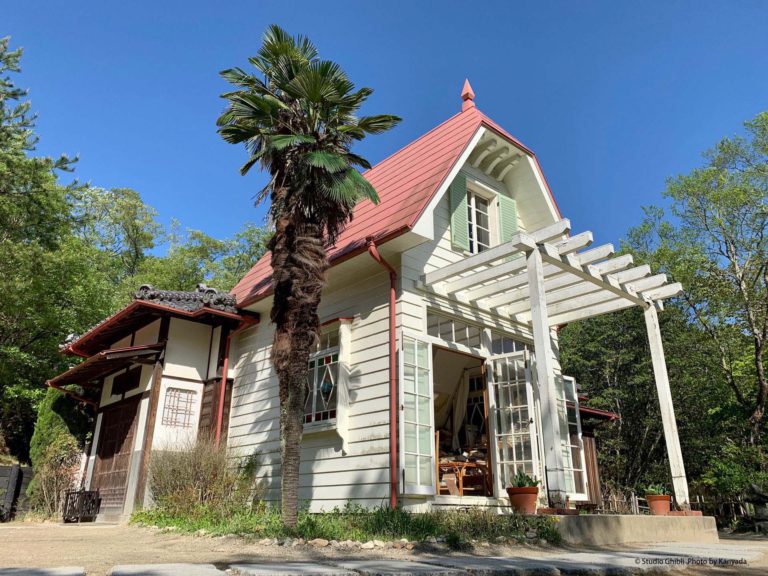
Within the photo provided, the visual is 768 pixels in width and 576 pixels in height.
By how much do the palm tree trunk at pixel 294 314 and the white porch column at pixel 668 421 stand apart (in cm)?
601

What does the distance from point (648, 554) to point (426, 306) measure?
14.8 feet

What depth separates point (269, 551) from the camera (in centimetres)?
560

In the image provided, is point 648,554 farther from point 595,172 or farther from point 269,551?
point 595,172

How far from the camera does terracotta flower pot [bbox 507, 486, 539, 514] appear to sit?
6922 mm

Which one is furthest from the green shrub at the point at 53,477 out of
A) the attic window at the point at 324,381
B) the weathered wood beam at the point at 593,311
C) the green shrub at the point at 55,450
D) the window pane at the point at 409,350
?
the weathered wood beam at the point at 593,311

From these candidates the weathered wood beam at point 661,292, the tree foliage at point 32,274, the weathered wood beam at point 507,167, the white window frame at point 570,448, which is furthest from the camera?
the tree foliage at point 32,274

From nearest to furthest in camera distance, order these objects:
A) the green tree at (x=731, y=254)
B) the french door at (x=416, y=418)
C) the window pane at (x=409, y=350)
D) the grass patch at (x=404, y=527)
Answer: the grass patch at (x=404, y=527), the french door at (x=416, y=418), the window pane at (x=409, y=350), the green tree at (x=731, y=254)

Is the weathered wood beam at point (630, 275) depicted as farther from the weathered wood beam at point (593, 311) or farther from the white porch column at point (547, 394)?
the white porch column at point (547, 394)

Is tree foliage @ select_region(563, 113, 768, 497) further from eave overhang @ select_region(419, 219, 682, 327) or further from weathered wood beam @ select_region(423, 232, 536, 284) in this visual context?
weathered wood beam @ select_region(423, 232, 536, 284)

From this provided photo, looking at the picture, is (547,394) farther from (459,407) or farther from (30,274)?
(30,274)

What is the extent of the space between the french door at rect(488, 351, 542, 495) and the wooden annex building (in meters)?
0.03

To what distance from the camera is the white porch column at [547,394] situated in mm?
6777

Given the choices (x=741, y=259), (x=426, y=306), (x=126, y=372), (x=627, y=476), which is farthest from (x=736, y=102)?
(x=126, y=372)

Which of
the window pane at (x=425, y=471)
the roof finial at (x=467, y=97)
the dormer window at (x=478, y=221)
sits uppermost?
the roof finial at (x=467, y=97)
